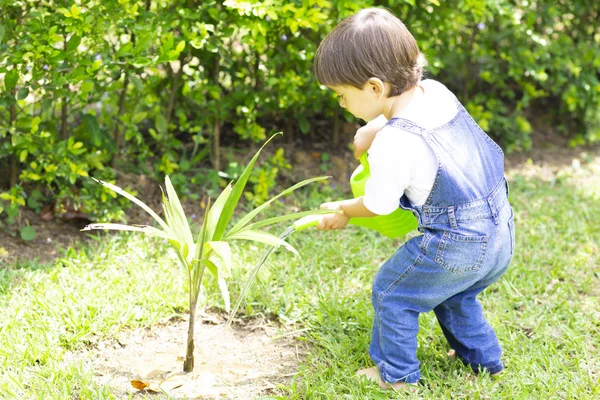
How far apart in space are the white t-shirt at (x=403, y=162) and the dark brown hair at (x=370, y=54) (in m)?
0.11

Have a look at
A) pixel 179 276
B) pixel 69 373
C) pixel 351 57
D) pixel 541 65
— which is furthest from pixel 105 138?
pixel 541 65

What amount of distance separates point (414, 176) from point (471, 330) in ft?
2.26

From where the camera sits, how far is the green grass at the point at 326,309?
2.44 meters

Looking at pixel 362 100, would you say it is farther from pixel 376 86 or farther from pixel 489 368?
pixel 489 368

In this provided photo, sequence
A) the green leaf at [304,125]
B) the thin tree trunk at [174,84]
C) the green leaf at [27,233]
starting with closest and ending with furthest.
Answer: the green leaf at [27,233], the thin tree trunk at [174,84], the green leaf at [304,125]

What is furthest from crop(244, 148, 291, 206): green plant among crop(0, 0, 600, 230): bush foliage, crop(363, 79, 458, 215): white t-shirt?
crop(363, 79, 458, 215): white t-shirt

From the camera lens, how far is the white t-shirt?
208cm

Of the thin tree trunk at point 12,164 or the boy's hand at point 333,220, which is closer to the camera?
the boy's hand at point 333,220

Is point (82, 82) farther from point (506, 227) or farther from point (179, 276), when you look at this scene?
point (506, 227)

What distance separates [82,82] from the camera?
125 inches

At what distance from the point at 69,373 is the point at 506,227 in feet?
5.08

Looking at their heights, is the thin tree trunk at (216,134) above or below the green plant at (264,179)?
above

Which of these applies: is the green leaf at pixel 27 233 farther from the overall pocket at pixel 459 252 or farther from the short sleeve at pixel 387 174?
the overall pocket at pixel 459 252

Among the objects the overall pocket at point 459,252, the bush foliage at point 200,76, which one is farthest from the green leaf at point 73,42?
the overall pocket at point 459,252
